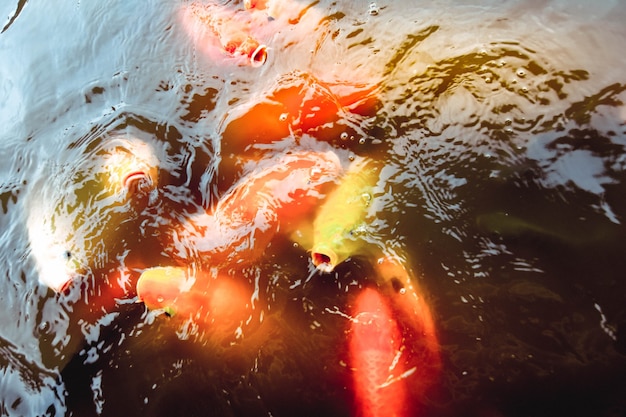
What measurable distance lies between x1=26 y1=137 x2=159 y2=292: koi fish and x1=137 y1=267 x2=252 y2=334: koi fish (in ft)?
1.28

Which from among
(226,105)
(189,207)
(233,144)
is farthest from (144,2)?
(189,207)

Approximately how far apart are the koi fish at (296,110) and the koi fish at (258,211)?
0.19 metres

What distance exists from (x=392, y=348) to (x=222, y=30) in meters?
2.07

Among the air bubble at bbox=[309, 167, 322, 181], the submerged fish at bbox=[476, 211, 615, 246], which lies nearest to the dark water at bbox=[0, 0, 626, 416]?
the submerged fish at bbox=[476, 211, 615, 246]

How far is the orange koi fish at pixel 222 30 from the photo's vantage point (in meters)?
2.67

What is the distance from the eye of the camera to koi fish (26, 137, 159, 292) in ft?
7.27

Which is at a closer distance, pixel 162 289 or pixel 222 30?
pixel 162 289

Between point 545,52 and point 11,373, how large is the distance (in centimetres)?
282

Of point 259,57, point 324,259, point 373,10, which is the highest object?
point 373,10

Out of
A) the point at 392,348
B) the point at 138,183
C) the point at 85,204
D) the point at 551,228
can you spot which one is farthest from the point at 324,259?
the point at 85,204

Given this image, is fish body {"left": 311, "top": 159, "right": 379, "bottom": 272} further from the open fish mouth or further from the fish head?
the fish head

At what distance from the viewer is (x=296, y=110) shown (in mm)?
2332

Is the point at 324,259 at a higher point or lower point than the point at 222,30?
lower

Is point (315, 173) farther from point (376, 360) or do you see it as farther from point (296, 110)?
point (376, 360)
